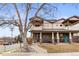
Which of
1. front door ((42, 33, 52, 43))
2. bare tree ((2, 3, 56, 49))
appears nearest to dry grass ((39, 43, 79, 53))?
front door ((42, 33, 52, 43))

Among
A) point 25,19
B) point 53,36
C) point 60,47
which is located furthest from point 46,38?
point 25,19

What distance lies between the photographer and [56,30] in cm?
233

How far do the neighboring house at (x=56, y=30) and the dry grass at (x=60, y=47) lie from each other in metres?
0.04

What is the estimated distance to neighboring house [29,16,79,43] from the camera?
7.61 feet

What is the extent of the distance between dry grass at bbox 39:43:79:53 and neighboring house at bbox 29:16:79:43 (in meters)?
0.04

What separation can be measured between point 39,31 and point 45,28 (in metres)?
0.08

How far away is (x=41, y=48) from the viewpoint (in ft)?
7.70

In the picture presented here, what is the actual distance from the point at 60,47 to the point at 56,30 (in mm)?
196

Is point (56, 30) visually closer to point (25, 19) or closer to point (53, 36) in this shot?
point (53, 36)

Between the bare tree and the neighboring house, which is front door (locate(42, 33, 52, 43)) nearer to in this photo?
the neighboring house

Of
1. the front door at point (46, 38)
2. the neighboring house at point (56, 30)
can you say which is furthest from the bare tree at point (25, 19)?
the front door at point (46, 38)

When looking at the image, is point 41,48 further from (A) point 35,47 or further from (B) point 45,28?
(B) point 45,28

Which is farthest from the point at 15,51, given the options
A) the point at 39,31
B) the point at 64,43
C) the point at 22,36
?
the point at 64,43

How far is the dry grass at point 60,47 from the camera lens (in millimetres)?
2324
